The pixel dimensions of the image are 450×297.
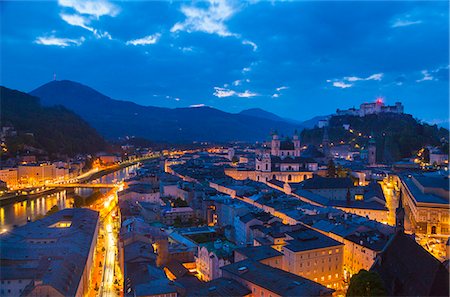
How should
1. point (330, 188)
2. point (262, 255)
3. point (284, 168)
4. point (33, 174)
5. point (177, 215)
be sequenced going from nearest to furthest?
point (262, 255), point (177, 215), point (330, 188), point (284, 168), point (33, 174)

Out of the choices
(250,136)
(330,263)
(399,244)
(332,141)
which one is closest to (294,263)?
(330,263)

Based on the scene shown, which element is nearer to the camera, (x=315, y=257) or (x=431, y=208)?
(x=315, y=257)

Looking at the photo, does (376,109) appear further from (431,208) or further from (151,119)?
(151,119)

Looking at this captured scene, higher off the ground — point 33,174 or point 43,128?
point 43,128

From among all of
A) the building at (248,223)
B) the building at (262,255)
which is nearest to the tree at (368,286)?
the building at (262,255)

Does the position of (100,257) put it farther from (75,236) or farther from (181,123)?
(181,123)

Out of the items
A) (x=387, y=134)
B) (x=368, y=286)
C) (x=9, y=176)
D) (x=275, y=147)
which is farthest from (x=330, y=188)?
(x=9, y=176)

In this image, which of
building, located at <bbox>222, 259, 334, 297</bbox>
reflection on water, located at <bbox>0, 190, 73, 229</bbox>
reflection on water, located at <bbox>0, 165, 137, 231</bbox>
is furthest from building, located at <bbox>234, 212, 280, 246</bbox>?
reflection on water, located at <bbox>0, 190, 73, 229</bbox>
